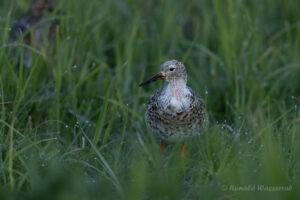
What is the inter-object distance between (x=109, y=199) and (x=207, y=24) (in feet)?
13.2

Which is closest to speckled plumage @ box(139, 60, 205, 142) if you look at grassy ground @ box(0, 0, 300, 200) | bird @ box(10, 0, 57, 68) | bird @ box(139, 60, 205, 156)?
bird @ box(139, 60, 205, 156)

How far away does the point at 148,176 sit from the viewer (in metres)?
3.32

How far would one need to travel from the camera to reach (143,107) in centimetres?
535

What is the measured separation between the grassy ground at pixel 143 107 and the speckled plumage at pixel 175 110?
0.72 ft

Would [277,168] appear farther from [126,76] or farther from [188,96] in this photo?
[126,76]

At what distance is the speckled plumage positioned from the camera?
4.41 m

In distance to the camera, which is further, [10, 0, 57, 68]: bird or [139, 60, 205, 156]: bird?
[10, 0, 57, 68]: bird

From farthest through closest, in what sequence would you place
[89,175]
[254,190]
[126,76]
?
[126,76], [89,175], [254,190]

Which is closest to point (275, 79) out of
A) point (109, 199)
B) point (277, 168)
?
point (277, 168)

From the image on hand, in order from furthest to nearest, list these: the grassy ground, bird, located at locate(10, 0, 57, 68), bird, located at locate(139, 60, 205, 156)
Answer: bird, located at locate(10, 0, 57, 68), bird, located at locate(139, 60, 205, 156), the grassy ground

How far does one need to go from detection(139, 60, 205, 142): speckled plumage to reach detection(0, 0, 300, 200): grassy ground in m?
0.22

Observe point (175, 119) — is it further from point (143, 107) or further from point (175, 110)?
point (143, 107)

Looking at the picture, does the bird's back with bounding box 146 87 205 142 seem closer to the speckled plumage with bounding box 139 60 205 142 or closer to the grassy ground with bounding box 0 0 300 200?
the speckled plumage with bounding box 139 60 205 142

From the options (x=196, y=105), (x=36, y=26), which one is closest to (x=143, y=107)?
(x=196, y=105)
